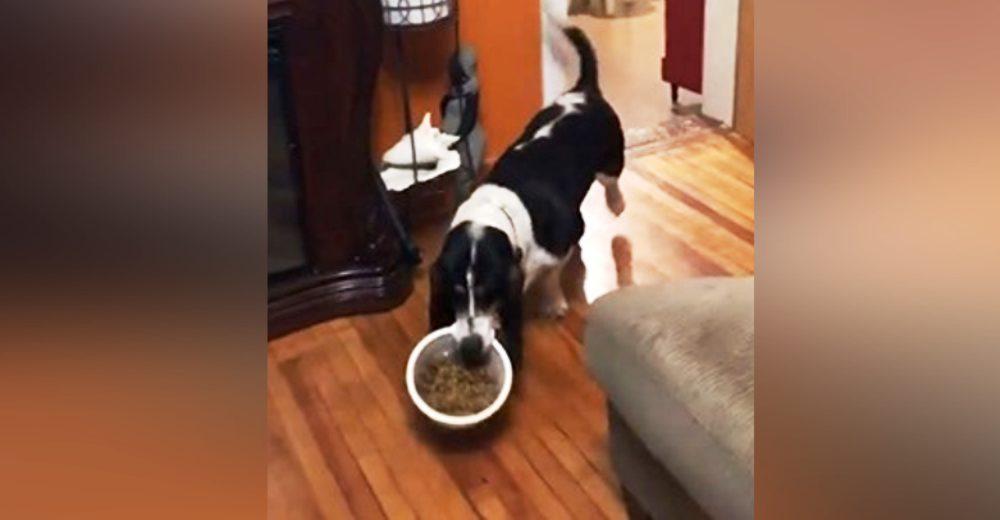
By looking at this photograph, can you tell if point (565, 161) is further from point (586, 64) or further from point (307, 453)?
point (307, 453)

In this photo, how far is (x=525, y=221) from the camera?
7.07 ft

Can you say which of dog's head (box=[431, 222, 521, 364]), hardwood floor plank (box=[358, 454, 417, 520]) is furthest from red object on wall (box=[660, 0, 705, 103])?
hardwood floor plank (box=[358, 454, 417, 520])

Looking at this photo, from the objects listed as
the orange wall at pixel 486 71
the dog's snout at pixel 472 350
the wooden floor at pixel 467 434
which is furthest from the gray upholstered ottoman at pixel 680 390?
the orange wall at pixel 486 71

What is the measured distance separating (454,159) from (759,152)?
2118 millimetres

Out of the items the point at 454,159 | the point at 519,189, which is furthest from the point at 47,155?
the point at 454,159

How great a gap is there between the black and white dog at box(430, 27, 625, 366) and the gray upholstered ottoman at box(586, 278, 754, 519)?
1.32 feet

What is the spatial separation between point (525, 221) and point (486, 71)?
655 mm

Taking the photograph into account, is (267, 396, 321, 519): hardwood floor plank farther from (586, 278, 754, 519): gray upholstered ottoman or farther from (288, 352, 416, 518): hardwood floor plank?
(586, 278, 754, 519): gray upholstered ottoman

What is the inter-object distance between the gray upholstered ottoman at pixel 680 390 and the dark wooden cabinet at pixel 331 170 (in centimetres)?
78

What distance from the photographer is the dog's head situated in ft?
6.38

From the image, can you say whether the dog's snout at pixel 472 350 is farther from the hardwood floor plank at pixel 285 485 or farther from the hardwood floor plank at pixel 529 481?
the hardwood floor plank at pixel 285 485

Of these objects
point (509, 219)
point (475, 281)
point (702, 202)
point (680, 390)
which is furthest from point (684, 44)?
point (680, 390)

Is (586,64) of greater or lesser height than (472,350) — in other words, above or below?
above

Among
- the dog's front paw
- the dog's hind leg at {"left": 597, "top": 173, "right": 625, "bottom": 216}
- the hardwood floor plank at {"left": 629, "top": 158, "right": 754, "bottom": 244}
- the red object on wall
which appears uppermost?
the red object on wall
